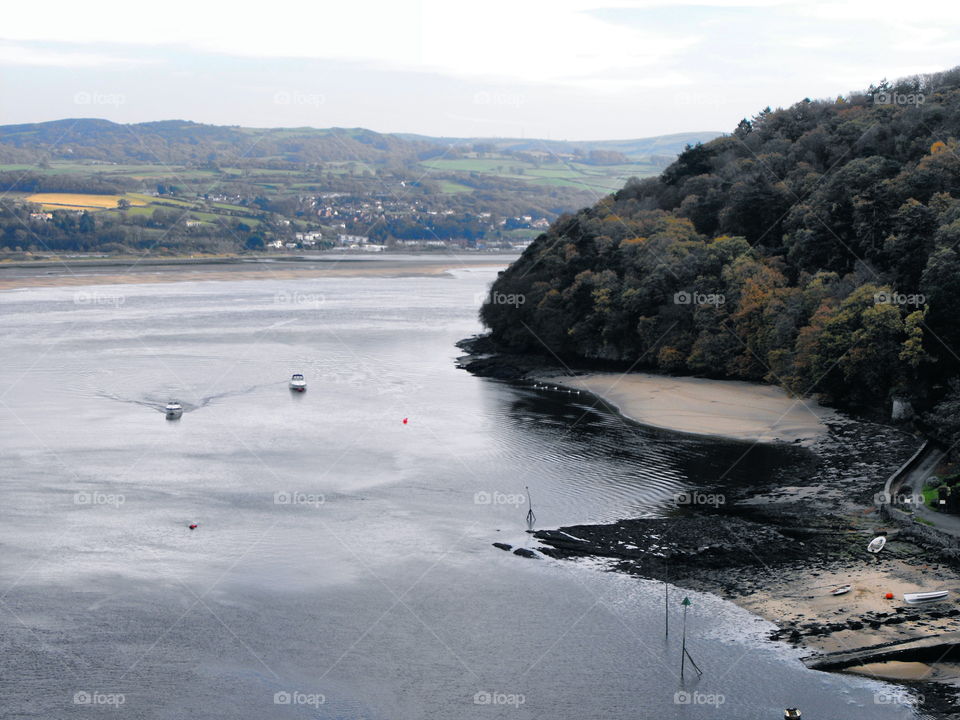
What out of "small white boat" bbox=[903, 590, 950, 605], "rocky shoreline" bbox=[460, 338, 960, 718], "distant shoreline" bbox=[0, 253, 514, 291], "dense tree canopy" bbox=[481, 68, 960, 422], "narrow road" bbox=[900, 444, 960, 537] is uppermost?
"dense tree canopy" bbox=[481, 68, 960, 422]

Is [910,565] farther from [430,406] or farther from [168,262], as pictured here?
[168,262]

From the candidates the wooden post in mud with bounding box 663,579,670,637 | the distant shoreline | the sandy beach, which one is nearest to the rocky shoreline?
the wooden post in mud with bounding box 663,579,670,637

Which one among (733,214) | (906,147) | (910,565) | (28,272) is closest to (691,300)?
(733,214)

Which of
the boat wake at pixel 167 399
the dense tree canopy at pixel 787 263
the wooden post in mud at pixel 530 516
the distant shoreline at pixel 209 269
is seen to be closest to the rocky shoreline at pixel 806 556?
the wooden post in mud at pixel 530 516

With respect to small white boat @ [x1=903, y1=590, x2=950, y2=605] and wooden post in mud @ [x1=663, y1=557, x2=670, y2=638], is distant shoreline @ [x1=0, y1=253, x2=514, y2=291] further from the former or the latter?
small white boat @ [x1=903, y1=590, x2=950, y2=605]

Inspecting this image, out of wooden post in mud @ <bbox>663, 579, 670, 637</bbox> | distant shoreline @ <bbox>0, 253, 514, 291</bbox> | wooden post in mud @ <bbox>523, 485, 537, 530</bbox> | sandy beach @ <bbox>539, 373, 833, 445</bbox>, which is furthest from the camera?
distant shoreline @ <bbox>0, 253, 514, 291</bbox>
